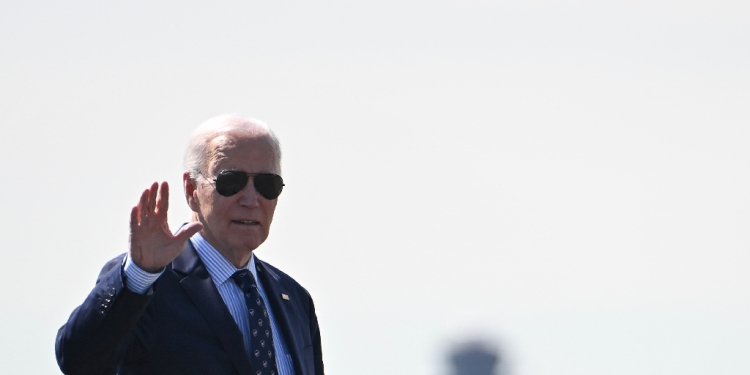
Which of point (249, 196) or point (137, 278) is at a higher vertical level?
point (249, 196)

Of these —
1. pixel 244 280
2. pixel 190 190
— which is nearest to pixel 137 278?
pixel 244 280

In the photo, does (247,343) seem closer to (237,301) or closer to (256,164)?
(237,301)

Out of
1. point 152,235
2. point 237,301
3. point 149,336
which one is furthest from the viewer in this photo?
point 237,301

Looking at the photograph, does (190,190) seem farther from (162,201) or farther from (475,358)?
(475,358)

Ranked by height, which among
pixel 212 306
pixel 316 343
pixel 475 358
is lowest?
pixel 475 358

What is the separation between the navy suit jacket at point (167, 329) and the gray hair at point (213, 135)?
0.56 meters

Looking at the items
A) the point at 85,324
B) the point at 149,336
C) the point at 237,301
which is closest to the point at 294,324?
the point at 237,301

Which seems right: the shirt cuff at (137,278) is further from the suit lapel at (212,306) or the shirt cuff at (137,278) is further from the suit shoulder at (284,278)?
the suit shoulder at (284,278)

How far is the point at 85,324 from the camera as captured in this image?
925cm

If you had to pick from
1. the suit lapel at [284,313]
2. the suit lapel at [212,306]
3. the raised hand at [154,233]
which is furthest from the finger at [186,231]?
the suit lapel at [284,313]

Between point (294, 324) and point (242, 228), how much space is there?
→ 2.97 feet

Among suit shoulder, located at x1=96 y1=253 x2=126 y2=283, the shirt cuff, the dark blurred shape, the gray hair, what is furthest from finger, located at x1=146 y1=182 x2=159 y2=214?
the dark blurred shape

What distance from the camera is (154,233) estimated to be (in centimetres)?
923

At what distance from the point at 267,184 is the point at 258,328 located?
0.94 meters
